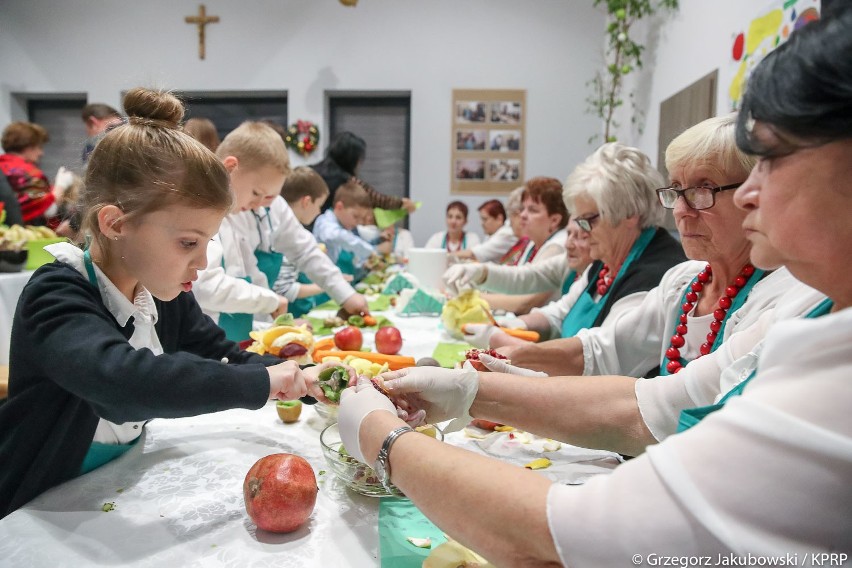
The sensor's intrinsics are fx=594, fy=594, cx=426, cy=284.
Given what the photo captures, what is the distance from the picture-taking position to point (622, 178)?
2.23 m

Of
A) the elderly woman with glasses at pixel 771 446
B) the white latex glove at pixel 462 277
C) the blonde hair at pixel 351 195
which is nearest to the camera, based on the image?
the elderly woman with glasses at pixel 771 446

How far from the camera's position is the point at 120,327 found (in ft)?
4.24

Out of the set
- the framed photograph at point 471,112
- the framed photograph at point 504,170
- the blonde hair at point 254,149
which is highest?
the framed photograph at point 471,112

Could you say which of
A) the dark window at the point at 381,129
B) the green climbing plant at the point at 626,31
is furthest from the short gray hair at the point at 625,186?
the dark window at the point at 381,129

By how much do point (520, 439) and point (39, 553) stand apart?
0.97 m

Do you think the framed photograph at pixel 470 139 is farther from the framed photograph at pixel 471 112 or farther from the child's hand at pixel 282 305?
the child's hand at pixel 282 305

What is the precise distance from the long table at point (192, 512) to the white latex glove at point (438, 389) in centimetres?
11

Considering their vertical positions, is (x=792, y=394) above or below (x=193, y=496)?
above

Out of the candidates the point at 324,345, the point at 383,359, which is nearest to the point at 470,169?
the point at 324,345

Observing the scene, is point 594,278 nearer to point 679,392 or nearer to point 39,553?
point 679,392

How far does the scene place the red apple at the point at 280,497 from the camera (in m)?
0.97

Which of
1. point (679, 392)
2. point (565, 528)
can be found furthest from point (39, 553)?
point (679, 392)

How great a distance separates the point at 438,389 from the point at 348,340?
98 cm

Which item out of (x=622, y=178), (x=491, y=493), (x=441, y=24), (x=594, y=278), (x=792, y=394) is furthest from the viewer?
(x=441, y=24)
